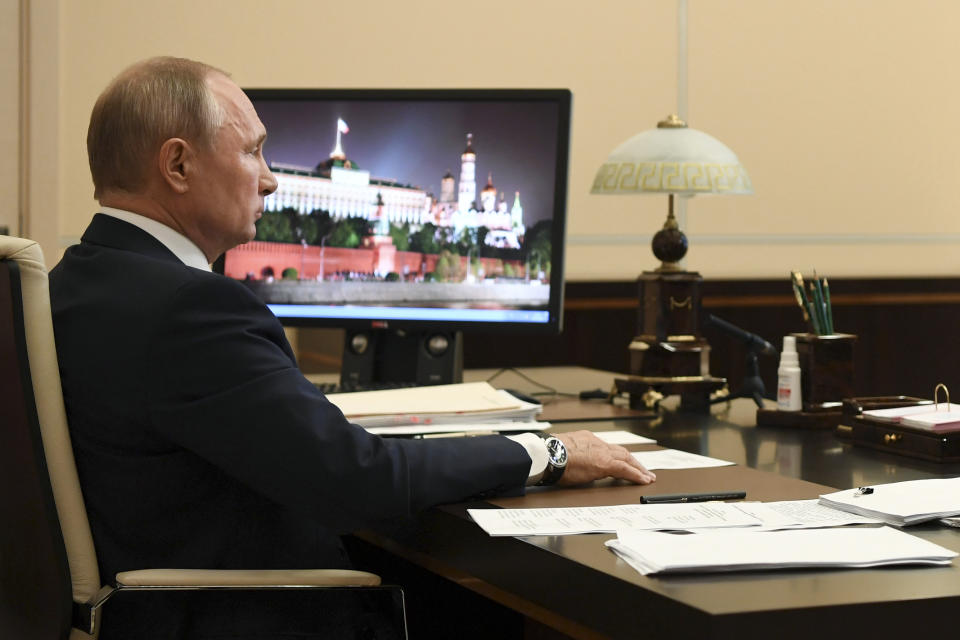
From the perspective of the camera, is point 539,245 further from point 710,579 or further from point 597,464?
point 710,579

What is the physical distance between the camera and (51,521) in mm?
1281

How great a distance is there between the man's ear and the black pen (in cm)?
68

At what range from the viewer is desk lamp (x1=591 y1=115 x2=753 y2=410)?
237 cm

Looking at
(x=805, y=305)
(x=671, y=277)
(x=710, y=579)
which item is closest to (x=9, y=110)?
(x=671, y=277)

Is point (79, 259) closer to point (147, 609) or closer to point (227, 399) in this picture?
point (227, 399)

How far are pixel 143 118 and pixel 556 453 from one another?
66 centimetres

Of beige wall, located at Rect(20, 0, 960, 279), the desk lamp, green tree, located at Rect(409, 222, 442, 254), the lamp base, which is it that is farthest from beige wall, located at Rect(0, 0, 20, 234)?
the lamp base

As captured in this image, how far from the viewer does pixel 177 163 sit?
1460 millimetres

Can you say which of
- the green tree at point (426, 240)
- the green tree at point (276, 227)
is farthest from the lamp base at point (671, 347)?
the green tree at point (276, 227)

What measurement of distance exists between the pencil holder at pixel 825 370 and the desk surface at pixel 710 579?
261 mm

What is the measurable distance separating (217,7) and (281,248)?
141 cm

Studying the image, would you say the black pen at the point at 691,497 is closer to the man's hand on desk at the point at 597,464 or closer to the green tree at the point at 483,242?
the man's hand on desk at the point at 597,464

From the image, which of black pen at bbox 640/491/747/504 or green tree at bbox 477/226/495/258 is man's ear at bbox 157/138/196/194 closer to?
black pen at bbox 640/491/747/504

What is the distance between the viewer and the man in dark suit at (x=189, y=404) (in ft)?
4.23
